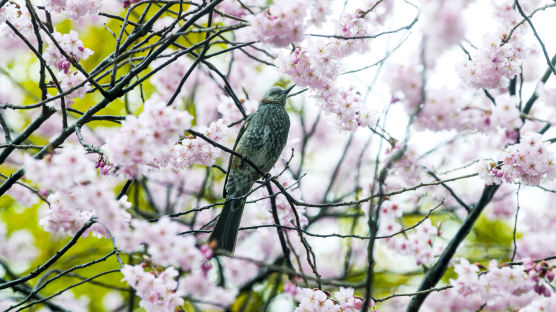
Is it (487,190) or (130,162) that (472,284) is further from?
(130,162)

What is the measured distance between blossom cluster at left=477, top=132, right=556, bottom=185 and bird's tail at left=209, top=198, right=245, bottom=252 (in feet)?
5.42

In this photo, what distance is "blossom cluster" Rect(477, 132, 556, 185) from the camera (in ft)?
9.07

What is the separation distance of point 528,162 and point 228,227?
73.7 inches

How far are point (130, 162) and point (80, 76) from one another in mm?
901

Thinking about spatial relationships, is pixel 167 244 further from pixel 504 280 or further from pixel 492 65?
pixel 492 65

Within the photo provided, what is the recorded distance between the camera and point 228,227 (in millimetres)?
3672

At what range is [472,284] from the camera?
2.70 metres

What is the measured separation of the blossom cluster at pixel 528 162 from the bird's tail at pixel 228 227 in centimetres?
165

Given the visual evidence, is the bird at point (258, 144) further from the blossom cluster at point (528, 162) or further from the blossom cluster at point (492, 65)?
the blossom cluster at point (528, 162)

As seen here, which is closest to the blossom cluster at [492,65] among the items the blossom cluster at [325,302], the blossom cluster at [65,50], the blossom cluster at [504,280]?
the blossom cluster at [504,280]

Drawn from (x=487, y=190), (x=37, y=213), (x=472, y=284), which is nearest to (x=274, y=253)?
(x=37, y=213)

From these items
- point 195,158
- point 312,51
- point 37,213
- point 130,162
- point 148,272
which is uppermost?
point 37,213

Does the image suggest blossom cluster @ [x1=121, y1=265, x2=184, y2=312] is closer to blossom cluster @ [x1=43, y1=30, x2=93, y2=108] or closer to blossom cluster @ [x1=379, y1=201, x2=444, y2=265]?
blossom cluster @ [x1=43, y1=30, x2=93, y2=108]

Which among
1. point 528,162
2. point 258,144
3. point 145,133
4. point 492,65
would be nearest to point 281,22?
point 145,133
